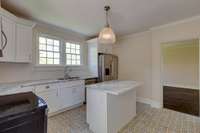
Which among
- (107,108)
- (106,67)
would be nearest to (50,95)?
(107,108)

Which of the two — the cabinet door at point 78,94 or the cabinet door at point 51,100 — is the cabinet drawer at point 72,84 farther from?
the cabinet door at point 51,100

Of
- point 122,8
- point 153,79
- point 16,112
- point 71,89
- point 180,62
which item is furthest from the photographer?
point 180,62

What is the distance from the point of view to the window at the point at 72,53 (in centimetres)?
409

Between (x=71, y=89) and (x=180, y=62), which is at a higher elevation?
(x=180, y=62)

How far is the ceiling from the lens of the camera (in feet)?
7.30

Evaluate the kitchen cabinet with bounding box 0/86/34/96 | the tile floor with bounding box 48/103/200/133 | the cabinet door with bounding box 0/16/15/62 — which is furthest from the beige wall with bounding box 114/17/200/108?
the cabinet door with bounding box 0/16/15/62

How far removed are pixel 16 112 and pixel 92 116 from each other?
1619 millimetres

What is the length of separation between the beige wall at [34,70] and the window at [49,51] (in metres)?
0.19

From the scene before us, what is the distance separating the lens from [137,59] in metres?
4.36

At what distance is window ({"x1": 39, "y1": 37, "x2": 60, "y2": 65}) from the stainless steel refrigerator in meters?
1.46

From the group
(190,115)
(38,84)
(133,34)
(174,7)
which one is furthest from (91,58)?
(190,115)

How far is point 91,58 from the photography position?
14.7ft

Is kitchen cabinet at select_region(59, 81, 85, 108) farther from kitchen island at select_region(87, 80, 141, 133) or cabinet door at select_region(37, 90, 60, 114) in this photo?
kitchen island at select_region(87, 80, 141, 133)

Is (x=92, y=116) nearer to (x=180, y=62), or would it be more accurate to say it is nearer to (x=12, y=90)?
(x=12, y=90)
